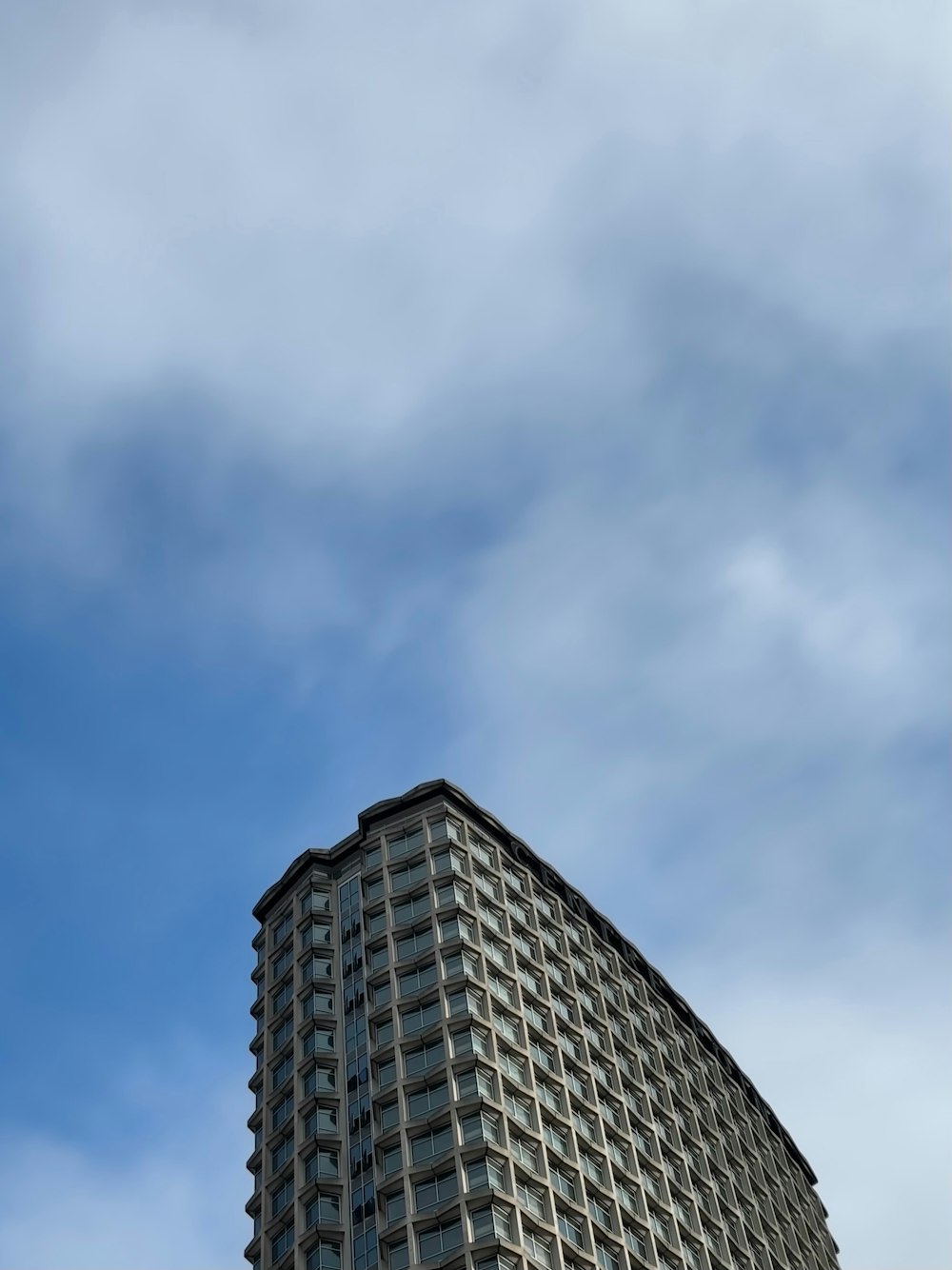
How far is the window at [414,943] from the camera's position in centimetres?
9838

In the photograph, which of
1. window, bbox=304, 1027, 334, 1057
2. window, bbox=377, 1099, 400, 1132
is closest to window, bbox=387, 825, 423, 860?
window, bbox=304, 1027, 334, 1057

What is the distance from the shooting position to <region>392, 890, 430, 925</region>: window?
10125cm

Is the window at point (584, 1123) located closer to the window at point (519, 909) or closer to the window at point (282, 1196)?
the window at point (519, 909)

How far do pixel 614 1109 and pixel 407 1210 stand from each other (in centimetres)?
2495

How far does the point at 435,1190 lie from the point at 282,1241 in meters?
12.2

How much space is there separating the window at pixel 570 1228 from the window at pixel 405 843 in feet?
97.0

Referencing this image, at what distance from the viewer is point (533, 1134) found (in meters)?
87.6

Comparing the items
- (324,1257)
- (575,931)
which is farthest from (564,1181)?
(575,931)

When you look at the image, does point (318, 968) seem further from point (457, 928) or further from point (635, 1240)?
point (635, 1240)

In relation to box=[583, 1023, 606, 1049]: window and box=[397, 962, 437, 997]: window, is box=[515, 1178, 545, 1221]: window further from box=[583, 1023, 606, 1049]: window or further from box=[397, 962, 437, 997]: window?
box=[583, 1023, 606, 1049]: window

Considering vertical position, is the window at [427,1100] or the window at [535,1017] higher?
the window at [535,1017]

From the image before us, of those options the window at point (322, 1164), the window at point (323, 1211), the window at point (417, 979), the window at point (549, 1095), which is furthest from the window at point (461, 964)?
the window at point (323, 1211)

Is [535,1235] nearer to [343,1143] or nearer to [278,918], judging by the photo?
[343,1143]

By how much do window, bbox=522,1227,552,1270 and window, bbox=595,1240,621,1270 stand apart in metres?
5.76
